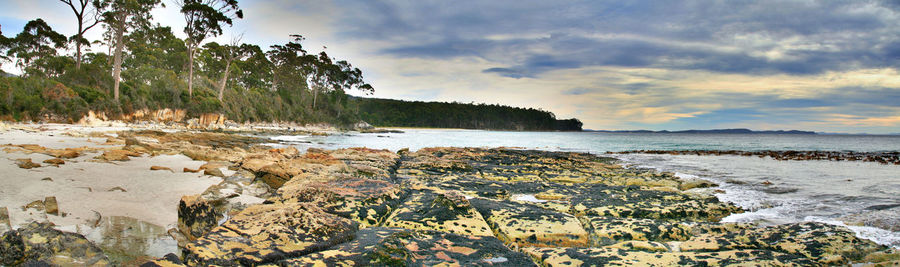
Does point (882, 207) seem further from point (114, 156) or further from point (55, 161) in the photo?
point (55, 161)

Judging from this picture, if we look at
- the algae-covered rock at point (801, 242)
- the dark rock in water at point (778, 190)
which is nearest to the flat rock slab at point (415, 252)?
the algae-covered rock at point (801, 242)

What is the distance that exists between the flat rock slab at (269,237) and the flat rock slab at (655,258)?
1554mm

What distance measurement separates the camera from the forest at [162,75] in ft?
74.4

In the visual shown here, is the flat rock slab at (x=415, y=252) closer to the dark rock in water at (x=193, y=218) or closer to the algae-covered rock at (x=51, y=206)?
the dark rock in water at (x=193, y=218)

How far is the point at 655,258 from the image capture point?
271cm

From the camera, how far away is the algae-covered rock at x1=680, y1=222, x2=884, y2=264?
296 centimetres

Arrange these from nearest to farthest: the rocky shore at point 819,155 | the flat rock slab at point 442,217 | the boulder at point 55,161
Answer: the flat rock slab at point 442,217 < the boulder at point 55,161 < the rocky shore at point 819,155

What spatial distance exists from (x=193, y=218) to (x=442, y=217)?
220 cm

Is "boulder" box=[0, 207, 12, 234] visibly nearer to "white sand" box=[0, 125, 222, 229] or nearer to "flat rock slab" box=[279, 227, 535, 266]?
"white sand" box=[0, 125, 222, 229]

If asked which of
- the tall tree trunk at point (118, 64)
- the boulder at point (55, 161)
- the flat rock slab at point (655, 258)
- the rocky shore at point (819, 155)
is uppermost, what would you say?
the tall tree trunk at point (118, 64)

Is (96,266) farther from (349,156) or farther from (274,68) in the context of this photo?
(274,68)

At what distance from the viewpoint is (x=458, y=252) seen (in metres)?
2.71

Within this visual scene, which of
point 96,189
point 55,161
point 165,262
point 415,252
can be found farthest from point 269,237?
point 55,161

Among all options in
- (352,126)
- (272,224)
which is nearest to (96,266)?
(272,224)
